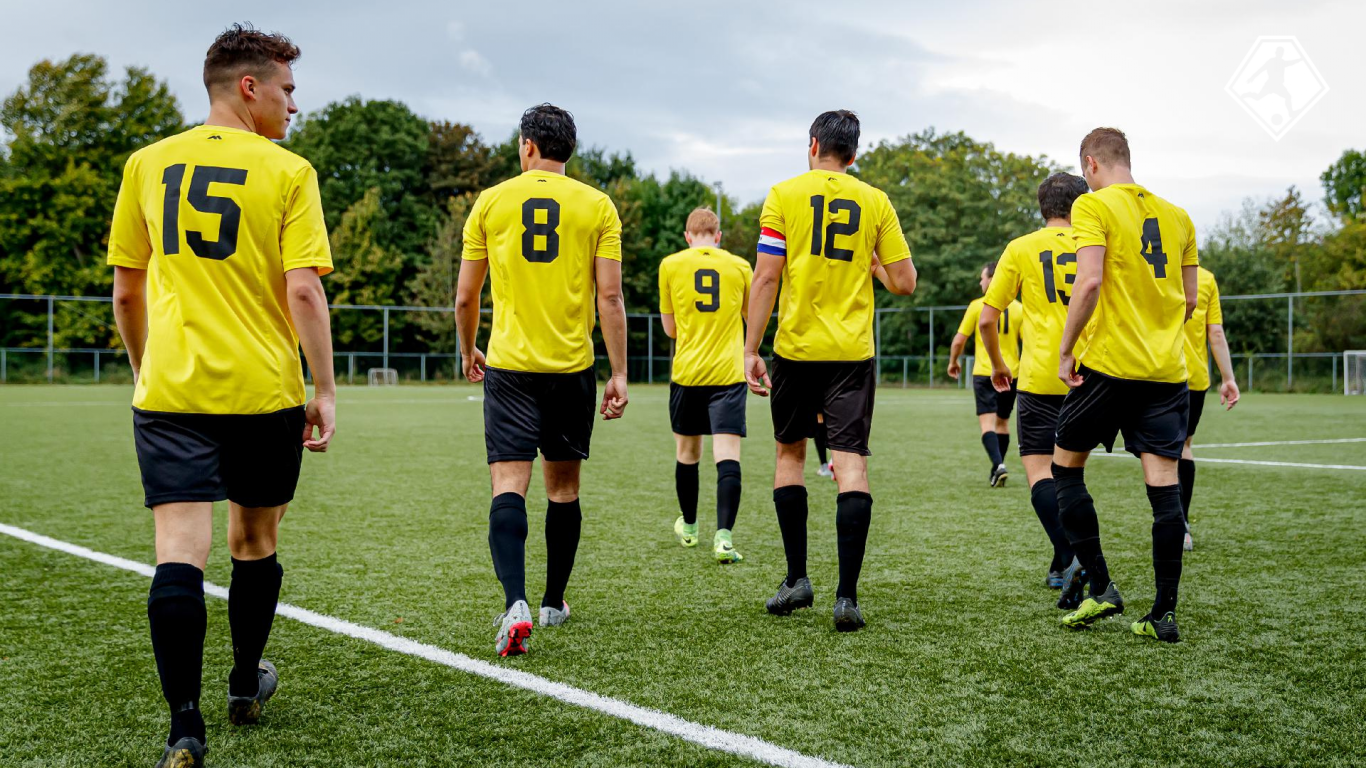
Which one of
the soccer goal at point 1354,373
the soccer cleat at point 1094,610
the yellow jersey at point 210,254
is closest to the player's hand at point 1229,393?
the soccer cleat at point 1094,610

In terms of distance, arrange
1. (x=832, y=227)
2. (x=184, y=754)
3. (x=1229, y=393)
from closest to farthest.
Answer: (x=184, y=754) < (x=832, y=227) < (x=1229, y=393)

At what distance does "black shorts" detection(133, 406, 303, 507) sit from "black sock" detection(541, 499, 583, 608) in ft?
4.87

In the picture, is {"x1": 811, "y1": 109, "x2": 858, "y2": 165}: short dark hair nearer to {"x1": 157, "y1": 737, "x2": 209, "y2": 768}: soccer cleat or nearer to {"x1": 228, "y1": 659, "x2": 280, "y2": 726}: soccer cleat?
{"x1": 228, "y1": 659, "x2": 280, "y2": 726}: soccer cleat

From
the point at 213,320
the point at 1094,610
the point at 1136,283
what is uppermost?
the point at 1136,283

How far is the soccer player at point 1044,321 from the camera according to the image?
5.09 meters

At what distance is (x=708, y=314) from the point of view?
6422 millimetres

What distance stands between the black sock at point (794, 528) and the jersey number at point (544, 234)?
1.54 meters

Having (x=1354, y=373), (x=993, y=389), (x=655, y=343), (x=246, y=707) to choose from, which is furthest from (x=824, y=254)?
(x=655, y=343)

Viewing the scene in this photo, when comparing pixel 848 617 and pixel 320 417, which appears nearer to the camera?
pixel 320 417

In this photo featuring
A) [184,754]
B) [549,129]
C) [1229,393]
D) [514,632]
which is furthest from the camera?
[1229,393]

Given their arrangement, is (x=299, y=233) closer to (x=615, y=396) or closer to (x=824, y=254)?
(x=615, y=396)

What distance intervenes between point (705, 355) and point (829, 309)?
1.96 metres

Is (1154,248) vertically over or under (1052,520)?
over

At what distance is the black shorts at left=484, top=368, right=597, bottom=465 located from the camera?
4.13 metres
